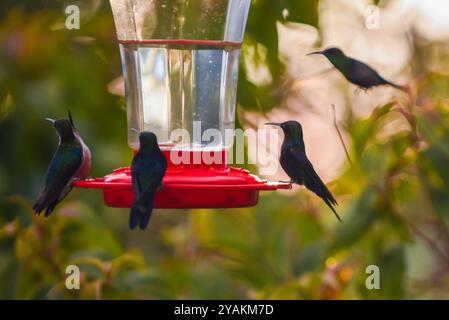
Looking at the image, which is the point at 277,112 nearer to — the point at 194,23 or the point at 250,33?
the point at 250,33

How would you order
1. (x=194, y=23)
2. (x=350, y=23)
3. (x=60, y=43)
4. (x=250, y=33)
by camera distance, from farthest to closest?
(x=350, y=23) < (x=60, y=43) < (x=250, y=33) < (x=194, y=23)

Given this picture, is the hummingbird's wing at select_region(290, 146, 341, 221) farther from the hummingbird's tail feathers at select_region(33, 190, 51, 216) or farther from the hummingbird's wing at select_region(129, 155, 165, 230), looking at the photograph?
the hummingbird's tail feathers at select_region(33, 190, 51, 216)

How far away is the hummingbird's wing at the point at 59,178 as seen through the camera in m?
3.15

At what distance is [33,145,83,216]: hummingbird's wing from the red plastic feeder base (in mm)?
59

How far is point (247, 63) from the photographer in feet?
14.2

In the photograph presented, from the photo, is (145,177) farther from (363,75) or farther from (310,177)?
(363,75)

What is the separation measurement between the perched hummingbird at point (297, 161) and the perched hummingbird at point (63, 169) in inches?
30.1

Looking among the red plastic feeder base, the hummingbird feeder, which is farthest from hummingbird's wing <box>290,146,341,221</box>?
the hummingbird feeder

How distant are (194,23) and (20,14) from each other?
1.17 m

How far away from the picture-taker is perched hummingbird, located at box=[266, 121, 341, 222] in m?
3.42

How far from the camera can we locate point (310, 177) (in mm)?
3428

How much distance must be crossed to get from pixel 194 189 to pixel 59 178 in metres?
0.49

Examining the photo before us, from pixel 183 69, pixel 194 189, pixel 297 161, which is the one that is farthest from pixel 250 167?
pixel 194 189
